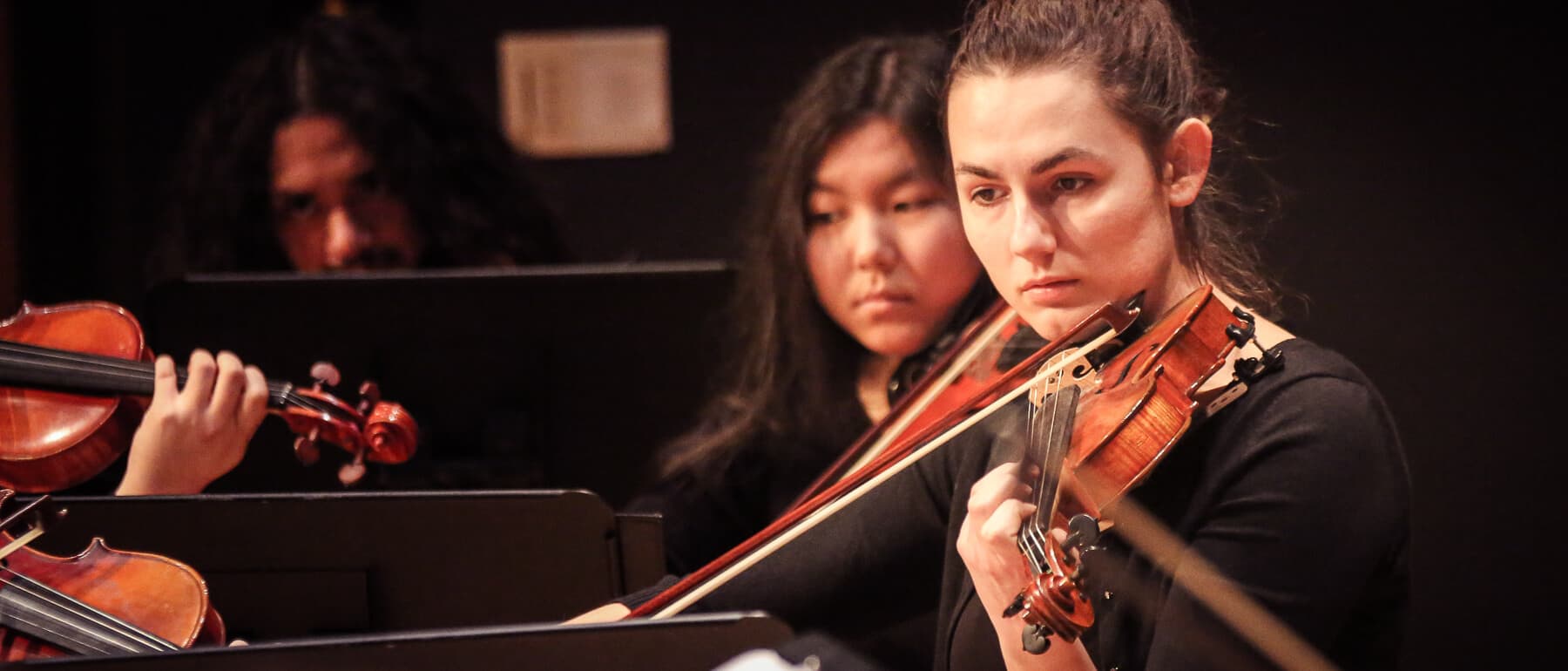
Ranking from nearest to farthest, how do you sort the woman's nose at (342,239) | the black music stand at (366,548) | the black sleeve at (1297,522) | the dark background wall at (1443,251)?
the black sleeve at (1297,522) → the black music stand at (366,548) → the dark background wall at (1443,251) → the woman's nose at (342,239)

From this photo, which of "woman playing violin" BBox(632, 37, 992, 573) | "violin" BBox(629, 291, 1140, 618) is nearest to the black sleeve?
"violin" BBox(629, 291, 1140, 618)

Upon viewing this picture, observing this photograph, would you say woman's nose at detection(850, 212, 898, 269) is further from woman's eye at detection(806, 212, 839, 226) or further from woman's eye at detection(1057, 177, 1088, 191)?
woman's eye at detection(1057, 177, 1088, 191)

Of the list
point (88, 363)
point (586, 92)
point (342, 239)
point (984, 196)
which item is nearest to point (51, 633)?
point (88, 363)

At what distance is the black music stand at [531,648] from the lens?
75 cm

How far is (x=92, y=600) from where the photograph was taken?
0.97 m

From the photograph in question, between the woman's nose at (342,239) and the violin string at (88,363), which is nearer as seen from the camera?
the violin string at (88,363)

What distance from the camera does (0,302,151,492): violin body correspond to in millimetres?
1137

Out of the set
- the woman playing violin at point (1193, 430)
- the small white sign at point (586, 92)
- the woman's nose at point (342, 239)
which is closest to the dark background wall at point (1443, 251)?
the woman playing violin at point (1193, 430)

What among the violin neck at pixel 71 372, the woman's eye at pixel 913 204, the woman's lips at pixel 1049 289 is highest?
the woman's lips at pixel 1049 289

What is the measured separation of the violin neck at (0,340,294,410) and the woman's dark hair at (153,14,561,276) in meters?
0.79

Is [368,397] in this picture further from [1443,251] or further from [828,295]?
[1443,251]

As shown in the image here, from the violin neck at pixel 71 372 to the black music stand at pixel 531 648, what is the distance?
0.53m

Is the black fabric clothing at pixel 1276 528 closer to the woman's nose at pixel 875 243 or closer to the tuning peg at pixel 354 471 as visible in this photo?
the woman's nose at pixel 875 243

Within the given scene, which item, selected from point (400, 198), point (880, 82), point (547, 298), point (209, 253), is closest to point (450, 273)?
point (547, 298)
